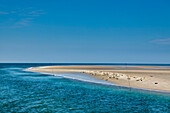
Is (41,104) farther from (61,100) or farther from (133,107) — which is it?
(133,107)

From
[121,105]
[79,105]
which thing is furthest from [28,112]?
[121,105]

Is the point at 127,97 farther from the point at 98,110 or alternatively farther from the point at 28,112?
the point at 28,112

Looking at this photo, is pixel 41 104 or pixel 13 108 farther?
pixel 41 104

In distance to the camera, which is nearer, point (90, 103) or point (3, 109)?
point (3, 109)

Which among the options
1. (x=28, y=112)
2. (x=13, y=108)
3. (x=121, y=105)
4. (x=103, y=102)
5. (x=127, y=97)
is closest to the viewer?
(x=28, y=112)

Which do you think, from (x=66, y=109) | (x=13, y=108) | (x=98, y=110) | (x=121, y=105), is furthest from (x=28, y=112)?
(x=121, y=105)

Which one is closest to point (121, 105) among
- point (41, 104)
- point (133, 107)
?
point (133, 107)

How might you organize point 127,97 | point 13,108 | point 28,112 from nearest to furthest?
point 28,112 → point 13,108 → point 127,97

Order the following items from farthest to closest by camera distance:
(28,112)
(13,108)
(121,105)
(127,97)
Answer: (127,97)
(121,105)
(13,108)
(28,112)

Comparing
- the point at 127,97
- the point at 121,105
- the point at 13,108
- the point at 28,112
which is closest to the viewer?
the point at 28,112
